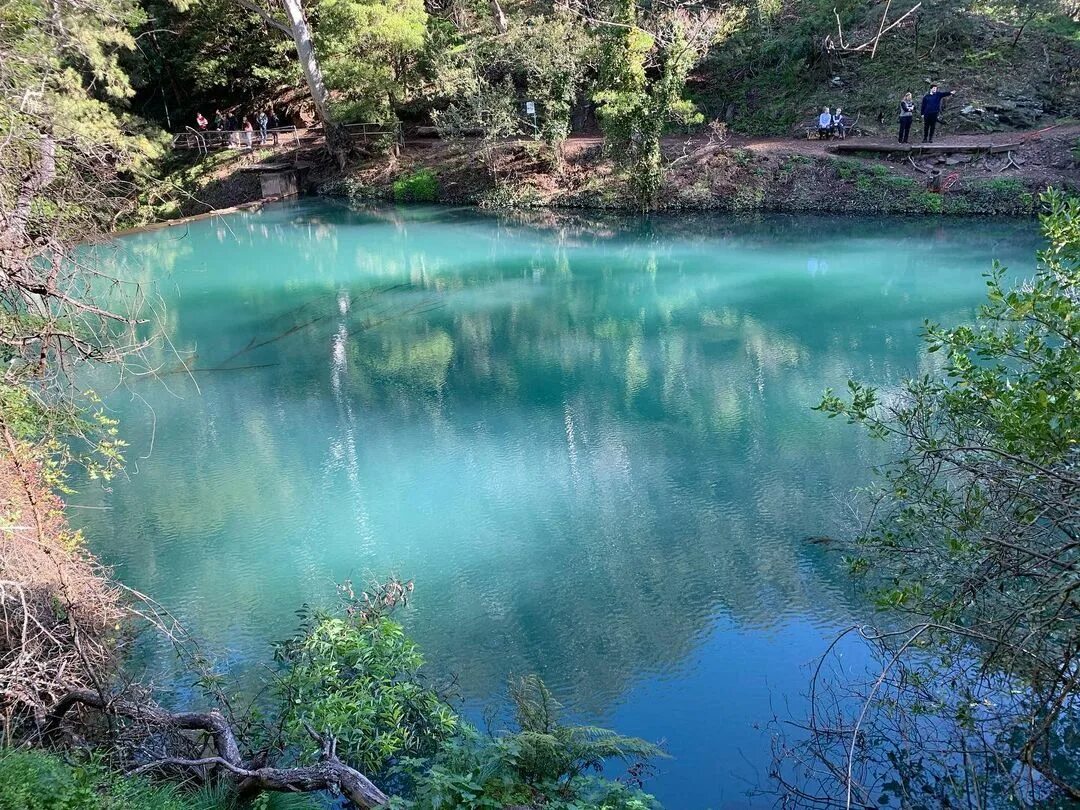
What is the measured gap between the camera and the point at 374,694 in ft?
20.0

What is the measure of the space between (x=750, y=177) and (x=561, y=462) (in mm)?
18303

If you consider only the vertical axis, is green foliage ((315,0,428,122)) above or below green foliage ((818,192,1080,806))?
above

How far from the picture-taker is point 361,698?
18.4 ft

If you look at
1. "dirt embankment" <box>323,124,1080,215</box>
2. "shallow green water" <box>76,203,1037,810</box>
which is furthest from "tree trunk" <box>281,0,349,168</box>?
"shallow green water" <box>76,203,1037,810</box>

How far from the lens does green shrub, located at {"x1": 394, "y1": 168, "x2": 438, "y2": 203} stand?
32.2 metres

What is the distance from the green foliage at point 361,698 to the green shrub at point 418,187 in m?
27.6

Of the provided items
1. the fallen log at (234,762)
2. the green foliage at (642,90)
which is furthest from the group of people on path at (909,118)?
the fallen log at (234,762)

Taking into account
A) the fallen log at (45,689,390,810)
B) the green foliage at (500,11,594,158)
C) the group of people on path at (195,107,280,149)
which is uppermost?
the green foliage at (500,11,594,158)

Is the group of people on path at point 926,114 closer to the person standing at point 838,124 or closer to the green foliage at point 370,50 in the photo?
the person standing at point 838,124

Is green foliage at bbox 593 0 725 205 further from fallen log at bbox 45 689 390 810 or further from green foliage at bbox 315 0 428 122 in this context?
fallen log at bbox 45 689 390 810

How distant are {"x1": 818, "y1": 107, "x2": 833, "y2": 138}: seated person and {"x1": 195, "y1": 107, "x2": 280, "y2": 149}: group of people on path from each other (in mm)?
22990

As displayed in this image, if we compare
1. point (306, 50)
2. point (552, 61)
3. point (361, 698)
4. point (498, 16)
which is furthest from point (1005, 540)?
point (306, 50)

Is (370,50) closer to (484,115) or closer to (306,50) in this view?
(306,50)

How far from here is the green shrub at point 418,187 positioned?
3222cm
